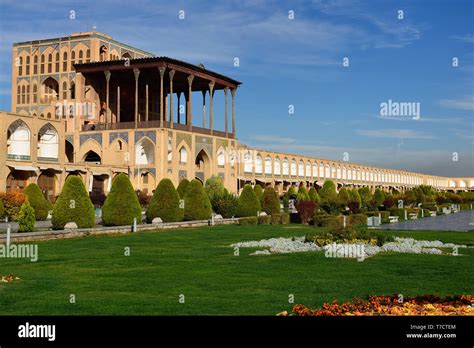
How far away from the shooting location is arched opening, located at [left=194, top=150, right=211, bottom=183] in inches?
1989

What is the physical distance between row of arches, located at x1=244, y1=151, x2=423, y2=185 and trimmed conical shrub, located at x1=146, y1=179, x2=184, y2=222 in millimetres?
34410

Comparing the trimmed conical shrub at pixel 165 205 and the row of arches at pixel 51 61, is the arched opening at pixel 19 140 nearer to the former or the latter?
the row of arches at pixel 51 61

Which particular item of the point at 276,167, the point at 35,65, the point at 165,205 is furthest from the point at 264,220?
the point at 276,167

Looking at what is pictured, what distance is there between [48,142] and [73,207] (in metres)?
21.5

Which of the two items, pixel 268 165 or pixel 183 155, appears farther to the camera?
pixel 268 165

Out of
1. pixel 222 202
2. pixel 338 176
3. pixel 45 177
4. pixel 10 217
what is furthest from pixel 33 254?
pixel 338 176

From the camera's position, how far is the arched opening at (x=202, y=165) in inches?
1989

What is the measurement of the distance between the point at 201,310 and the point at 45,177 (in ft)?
116

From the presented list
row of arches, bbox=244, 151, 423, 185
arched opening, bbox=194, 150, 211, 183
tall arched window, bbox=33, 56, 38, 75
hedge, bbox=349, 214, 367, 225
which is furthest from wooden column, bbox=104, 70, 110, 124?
hedge, bbox=349, 214, 367, 225

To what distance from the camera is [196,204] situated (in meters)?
27.8

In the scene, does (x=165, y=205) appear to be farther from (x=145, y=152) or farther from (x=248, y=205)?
(x=145, y=152)

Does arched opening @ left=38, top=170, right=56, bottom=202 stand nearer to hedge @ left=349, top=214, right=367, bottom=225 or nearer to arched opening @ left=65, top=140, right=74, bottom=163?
arched opening @ left=65, top=140, right=74, bottom=163

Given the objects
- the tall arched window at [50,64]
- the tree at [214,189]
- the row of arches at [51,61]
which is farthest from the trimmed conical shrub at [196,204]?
the tall arched window at [50,64]
